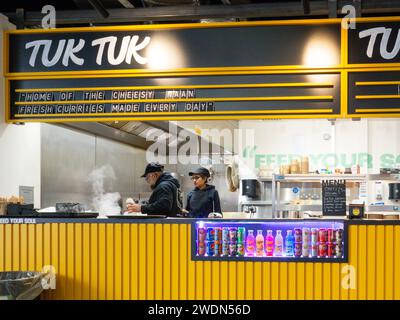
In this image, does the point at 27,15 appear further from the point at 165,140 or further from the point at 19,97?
the point at 165,140

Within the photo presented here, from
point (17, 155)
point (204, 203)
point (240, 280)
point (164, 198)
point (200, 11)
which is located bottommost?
point (240, 280)

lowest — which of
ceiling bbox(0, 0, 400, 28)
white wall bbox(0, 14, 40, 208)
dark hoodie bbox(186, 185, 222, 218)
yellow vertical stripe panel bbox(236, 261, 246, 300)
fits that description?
yellow vertical stripe panel bbox(236, 261, 246, 300)

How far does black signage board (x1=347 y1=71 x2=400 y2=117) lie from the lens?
613cm

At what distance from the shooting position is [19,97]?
22.2 ft

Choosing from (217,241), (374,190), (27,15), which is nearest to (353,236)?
(217,241)

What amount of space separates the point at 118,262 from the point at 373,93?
9.85ft

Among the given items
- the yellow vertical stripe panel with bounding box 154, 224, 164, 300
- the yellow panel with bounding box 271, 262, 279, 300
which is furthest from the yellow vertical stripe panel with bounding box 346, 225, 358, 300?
the yellow vertical stripe panel with bounding box 154, 224, 164, 300

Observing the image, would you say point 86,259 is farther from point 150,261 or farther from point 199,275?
point 199,275

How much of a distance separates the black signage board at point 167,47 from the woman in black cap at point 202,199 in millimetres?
1869

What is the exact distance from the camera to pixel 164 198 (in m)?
6.58

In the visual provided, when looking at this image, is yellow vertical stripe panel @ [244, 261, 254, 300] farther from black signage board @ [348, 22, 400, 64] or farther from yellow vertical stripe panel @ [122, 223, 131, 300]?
black signage board @ [348, 22, 400, 64]

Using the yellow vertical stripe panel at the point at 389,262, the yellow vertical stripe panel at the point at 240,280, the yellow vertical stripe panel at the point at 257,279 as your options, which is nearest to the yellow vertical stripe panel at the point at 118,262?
the yellow vertical stripe panel at the point at 240,280

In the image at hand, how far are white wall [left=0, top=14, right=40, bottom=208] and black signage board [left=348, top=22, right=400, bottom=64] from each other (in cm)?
373

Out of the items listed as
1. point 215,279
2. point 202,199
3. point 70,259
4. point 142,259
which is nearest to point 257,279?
point 215,279
